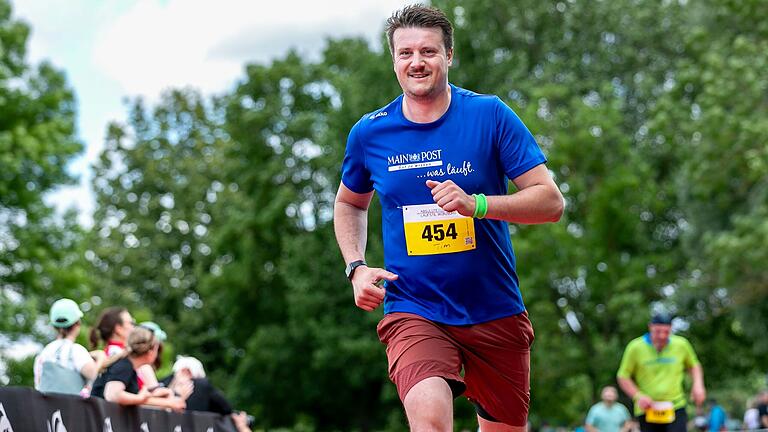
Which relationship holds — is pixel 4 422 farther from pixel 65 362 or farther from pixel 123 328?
pixel 123 328

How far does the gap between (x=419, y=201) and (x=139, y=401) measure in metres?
4.18

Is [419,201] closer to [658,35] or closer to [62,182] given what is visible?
[62,182]

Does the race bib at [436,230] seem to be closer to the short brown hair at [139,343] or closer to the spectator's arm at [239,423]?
the short brown hair at [139,343]

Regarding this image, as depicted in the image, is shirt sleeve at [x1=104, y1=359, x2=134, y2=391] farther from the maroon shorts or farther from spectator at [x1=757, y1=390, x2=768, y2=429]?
spectator at [x1=757, y1=390, x2=768, y2=429]

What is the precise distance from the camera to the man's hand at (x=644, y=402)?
11938mm

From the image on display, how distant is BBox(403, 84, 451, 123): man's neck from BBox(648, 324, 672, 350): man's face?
7.10m

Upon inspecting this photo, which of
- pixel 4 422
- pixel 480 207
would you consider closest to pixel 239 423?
pixel 4 422

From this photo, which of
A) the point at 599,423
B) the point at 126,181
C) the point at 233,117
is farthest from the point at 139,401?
the point at 126,181

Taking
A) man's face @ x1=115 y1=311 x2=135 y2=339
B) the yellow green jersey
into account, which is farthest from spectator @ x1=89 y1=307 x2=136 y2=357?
the yellow green jersey

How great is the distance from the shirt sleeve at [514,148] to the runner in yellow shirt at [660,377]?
6.90 meters

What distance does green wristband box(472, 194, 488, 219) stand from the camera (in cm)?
507

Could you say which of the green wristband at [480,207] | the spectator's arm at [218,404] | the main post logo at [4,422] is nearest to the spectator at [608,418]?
the spectator's arm at [218,404]

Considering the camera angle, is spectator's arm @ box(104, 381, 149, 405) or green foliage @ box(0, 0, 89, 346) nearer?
spectator's arm @ box(104, 381, 149, 405)

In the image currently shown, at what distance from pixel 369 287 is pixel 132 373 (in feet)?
14.9
